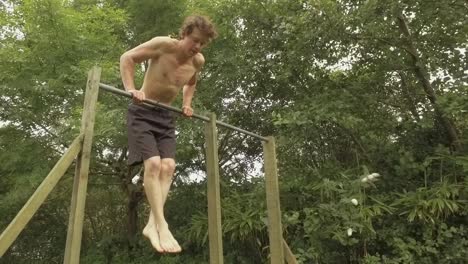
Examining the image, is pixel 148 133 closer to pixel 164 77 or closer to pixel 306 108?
pixel 164 77

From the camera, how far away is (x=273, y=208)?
129 inches

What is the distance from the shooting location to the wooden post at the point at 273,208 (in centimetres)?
321

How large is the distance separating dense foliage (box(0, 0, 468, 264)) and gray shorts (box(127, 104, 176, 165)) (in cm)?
229

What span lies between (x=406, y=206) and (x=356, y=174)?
0.63 metres

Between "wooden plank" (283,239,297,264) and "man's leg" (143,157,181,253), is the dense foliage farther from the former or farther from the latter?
"man's leg" (143,157,181,253)

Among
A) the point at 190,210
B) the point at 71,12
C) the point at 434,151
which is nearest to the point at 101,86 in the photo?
the point at 71,12

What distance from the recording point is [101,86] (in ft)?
7.06

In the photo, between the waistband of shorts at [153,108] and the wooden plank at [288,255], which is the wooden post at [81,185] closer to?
the waistband of shorts at [153,108]

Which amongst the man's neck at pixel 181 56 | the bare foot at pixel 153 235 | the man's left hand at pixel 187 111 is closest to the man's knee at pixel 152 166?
the bare foot at pixel 153 235

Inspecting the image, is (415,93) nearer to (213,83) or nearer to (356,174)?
(356,174)

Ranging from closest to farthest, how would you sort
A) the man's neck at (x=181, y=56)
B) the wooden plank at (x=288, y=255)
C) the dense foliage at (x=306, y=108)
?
the man's neck at (x=181, y=56) < the wooden plank at (x=288, y=255) < the dense foliage at (x=306, y=108)

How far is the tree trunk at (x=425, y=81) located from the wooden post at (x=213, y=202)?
3034 millimetres

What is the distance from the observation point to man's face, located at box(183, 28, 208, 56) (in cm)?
248

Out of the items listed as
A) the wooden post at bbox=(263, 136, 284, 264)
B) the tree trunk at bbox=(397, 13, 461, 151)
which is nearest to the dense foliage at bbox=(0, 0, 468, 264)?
the tree trunk at bbox=(397, 13, 461, 151)
